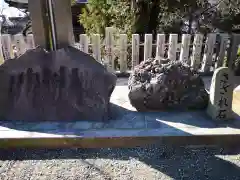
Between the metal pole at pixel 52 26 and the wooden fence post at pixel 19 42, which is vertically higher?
the metal pole at pixel 52 26

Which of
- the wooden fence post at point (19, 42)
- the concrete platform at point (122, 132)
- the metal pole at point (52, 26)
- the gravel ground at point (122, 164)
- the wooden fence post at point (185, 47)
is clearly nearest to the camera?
the concrete platform at point (122, 132)

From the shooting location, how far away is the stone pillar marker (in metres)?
2.52

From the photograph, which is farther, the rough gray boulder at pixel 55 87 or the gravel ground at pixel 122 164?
the rough gray boulder at pixel 55 87

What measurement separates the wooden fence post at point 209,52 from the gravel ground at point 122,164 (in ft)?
8.78

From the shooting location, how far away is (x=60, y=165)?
2693 millimetres

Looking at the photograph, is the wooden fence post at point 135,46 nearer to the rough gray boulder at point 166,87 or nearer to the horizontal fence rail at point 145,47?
the horizontal fence rail at point 145,47

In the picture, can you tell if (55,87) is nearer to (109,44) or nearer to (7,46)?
(109,44)

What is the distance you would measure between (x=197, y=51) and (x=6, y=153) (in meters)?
3.87

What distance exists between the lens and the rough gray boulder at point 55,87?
2.74 metres

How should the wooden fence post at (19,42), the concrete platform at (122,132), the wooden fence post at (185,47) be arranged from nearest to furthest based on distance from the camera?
the concrete platform at (122,132) → the wooden fence post at (19,42) → the wooden fence post at (185,47)

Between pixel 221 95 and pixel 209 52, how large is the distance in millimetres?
2738

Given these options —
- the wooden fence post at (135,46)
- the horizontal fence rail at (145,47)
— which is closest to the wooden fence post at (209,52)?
the horizontal fence rail at (145,47)

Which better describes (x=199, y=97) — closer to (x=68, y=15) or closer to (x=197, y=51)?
(x=68, y=15)

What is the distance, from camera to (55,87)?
2.78 meters
